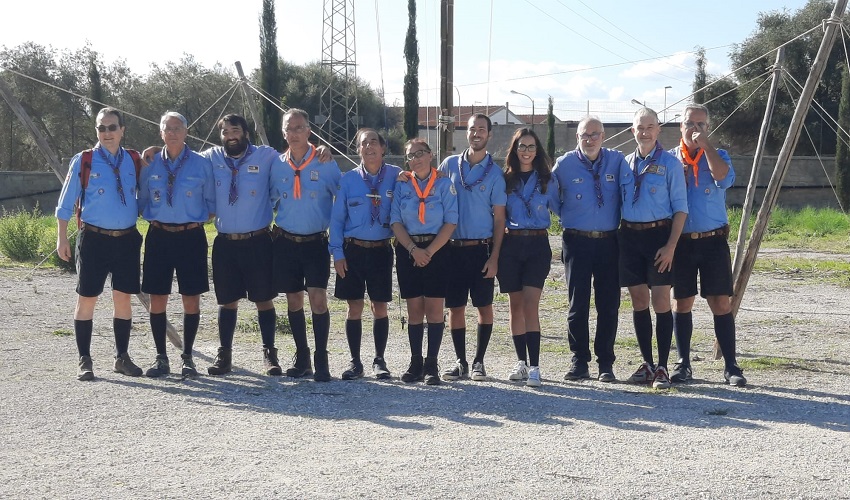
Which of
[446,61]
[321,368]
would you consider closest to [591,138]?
[321,368]

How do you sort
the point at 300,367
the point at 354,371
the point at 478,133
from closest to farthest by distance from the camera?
1. the point at 478,133
2. the point at 354,371
3. the point at 300,367

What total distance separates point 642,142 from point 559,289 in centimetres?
739

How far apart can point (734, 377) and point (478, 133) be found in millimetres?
2652

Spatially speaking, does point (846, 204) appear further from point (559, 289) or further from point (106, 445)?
point (106, 445)

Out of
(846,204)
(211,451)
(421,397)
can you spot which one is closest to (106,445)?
(211,451)

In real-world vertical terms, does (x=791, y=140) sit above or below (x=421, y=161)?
above

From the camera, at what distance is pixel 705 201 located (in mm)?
7039

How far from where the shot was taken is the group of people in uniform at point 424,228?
22.8 ft

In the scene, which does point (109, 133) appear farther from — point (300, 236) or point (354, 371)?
point (354, 371)

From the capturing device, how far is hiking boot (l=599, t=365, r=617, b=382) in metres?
7.24

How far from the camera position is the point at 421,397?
6578 millimetres

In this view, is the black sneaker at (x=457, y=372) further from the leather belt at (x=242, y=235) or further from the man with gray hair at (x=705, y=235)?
the leather belt at (x=242, y=235)

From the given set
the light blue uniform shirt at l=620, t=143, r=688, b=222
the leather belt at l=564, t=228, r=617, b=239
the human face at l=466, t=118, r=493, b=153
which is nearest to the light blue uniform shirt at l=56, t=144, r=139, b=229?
the human face at l=466, t=118, r=493, b=153

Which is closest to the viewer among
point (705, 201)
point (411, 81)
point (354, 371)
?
point (705, 201)
